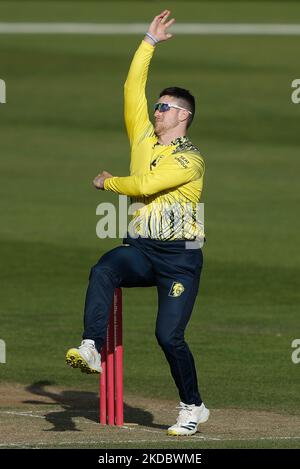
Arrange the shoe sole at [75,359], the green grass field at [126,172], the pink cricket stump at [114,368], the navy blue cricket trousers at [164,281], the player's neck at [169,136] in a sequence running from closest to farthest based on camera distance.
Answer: the shoe sole at [75,359]
the navy blue cricket trousers at [164,281]
the player's neck at [169,136]
the pink cricket stump at [114,368]
the green grass field at [126,172]

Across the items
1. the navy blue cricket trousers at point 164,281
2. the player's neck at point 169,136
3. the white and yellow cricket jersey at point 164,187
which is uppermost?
the player's neck at point 169,136

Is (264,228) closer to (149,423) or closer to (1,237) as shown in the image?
(1,237)

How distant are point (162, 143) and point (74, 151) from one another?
20.6m

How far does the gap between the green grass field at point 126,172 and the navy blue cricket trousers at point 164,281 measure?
7.18 ft

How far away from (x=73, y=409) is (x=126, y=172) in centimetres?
1566

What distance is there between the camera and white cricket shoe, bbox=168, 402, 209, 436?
10.8 meters

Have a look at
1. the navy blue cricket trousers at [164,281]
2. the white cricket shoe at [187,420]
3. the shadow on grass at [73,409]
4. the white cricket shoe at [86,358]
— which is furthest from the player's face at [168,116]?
the shadow on grass at [73,409]

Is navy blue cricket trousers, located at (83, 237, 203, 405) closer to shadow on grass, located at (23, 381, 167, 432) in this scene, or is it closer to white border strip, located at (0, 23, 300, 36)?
shadow on grass, located at (23, 381, 167, 432)

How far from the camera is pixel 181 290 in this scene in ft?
35.3

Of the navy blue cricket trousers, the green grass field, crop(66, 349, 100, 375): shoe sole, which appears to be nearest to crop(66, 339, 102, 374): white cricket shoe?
crop(66, 349, 100, 375): shoe sole

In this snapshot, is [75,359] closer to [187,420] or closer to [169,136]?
[187,420]

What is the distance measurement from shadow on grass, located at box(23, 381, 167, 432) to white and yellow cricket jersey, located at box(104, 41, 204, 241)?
1.63 m

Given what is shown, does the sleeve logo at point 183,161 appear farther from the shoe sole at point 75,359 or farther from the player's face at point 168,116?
the shoe sole at point 75,359

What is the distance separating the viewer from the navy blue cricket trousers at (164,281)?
10633 millimetres
